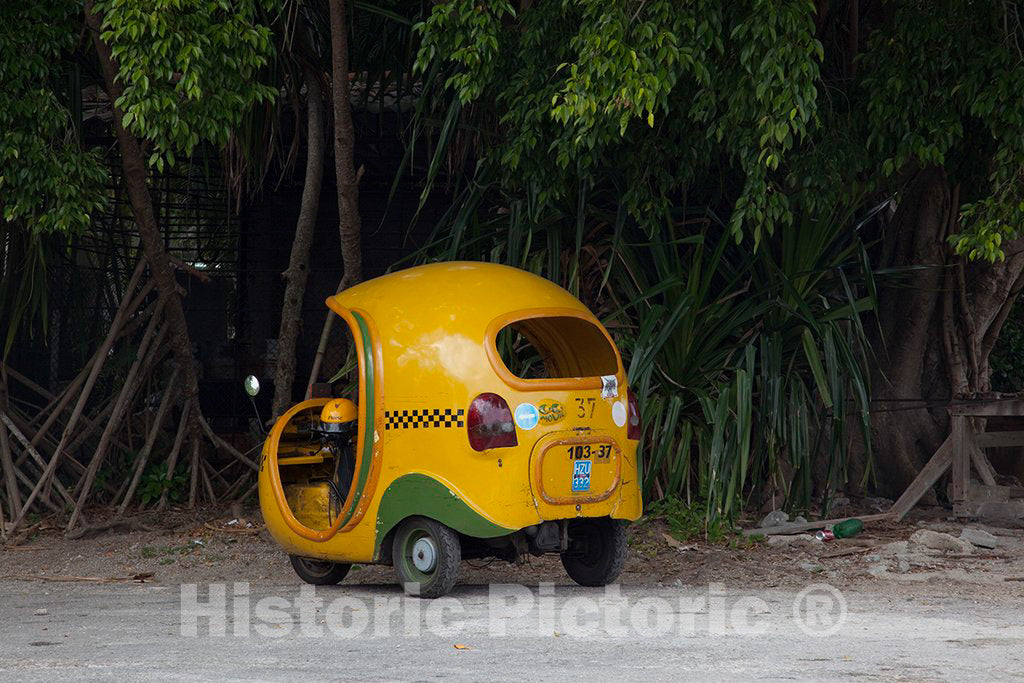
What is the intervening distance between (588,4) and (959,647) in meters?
3.72

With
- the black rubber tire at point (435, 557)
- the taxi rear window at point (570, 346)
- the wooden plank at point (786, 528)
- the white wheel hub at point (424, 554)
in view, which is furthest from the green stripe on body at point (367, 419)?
the wooden plank at point (786, 528)

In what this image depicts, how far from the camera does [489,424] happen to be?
251 inches

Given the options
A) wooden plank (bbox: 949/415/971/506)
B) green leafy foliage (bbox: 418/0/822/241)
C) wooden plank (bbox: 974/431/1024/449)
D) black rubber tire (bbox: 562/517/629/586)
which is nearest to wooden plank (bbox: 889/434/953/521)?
wooden plank (bbox: 949/415/971/506)

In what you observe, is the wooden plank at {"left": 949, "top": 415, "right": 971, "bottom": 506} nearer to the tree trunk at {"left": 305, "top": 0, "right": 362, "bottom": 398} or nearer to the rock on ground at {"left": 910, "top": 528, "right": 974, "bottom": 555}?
the rock on ground at {"left": 910, "top": 528, "right": 974, "bottom": 555}

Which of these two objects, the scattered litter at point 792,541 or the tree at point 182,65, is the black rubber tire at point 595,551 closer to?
the scattered litter at point 792,541

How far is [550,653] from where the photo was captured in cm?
515

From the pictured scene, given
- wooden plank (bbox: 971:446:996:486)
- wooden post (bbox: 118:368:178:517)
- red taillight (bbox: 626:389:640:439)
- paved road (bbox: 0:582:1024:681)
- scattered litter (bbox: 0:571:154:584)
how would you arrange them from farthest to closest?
wooden post (bbox: 118:368:178:517)
wooden plank (bbox: 971:446:996:486)
scattered litter (bbox: 0:571:154:584)
red taillight (bbox: 626:389:640:439)
paved road (bbox: 0:582:1024:681)

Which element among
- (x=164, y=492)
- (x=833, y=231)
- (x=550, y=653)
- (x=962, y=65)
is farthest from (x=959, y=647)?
(x=164, y=492)

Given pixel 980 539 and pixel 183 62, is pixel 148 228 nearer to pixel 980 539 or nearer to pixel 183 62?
pixel 183 62

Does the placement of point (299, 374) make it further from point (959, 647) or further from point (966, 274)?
point (959, 647)

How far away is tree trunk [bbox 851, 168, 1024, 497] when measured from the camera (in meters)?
9.83

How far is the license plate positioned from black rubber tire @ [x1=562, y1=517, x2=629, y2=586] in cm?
38

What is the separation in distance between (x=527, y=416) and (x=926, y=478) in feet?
12.7

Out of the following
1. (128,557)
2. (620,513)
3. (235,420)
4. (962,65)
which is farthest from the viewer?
(235,420)
